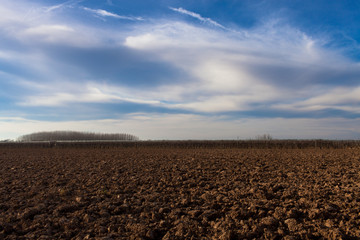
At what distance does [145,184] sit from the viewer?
42.3ft

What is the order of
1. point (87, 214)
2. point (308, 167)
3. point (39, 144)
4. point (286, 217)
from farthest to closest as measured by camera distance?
point (39, 144), point (308, 167), point (87, 214), point (286, 217)

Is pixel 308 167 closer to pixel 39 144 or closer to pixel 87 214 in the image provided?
pixel 87 214

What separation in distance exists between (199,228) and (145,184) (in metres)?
6.29

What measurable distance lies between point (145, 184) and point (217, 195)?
4371mm

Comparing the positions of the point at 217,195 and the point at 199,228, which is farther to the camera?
the point at 217,195

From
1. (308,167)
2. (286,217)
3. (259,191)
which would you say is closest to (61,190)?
(259,191)

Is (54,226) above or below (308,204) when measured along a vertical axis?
below

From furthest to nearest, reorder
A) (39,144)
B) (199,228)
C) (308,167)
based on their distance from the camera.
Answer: (39,144), (308,167), (199,228)

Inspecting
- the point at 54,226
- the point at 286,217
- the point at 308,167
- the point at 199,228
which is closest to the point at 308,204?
the point at 286,217

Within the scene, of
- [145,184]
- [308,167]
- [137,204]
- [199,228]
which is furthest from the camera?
[308,167]

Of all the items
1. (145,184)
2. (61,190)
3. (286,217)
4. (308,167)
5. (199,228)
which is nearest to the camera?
(199,228)

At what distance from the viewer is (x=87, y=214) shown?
8.40 meters

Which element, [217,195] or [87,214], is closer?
[87,214]

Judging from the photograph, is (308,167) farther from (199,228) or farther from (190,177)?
(199,228)
